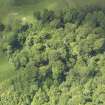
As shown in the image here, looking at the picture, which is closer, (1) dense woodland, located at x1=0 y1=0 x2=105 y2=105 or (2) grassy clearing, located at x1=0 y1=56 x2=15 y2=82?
(1) dense woodland, located at x1=0 y1=0 x2=105 y2=105

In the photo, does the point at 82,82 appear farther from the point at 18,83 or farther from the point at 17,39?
the point at 17,39

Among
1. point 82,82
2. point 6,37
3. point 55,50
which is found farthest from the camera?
point 6,37

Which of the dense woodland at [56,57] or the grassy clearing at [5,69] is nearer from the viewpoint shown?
the dense woodland at [56,57]

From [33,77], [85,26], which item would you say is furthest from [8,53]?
[85,26]

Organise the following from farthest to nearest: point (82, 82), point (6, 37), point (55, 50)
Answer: point (6, 37), point (55, 50), point (82, 82)

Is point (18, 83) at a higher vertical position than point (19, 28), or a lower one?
lower

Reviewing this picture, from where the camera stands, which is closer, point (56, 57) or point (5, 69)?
point (56, 57)

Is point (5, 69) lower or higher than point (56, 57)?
lower

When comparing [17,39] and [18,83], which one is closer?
[18,83]
